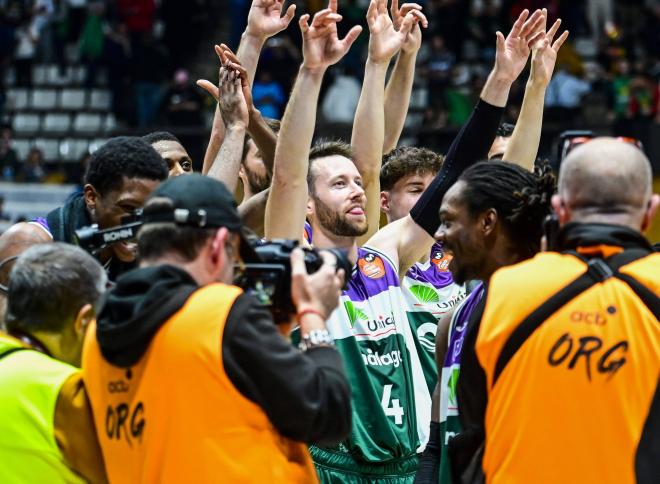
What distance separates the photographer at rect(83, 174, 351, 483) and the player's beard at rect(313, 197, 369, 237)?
71.9 inches

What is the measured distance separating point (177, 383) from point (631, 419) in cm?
118

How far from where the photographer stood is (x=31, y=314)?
3363mm

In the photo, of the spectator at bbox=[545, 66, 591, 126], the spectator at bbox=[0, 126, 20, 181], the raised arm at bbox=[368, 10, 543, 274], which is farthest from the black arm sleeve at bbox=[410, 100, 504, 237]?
the spectator at bbox=[0, 126, 20, 181]

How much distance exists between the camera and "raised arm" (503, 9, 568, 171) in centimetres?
511

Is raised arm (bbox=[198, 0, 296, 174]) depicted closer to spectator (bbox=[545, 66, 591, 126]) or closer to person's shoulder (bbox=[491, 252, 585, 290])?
person's shoulder (bbox=[491, 252, 585, 290])

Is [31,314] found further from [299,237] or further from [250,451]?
[299,237]

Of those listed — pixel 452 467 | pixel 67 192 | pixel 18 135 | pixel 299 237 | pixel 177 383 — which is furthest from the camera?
pixel 18 135

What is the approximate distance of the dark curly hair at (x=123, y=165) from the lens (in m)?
4.23

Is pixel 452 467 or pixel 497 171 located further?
pixel 497 171

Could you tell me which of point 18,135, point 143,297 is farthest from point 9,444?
point 18,135

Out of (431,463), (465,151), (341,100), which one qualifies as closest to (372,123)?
(465,151)

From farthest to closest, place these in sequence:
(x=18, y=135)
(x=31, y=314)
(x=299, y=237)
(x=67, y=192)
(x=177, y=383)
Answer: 1. (x=18, y=135)
2. (x=67, y=192)
3. (x=299, y=237)
4. (x=31, y=314)
5. (x=177, y=383)

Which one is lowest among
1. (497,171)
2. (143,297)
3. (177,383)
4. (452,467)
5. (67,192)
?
(67,192)

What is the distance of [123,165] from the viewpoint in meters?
4.24
